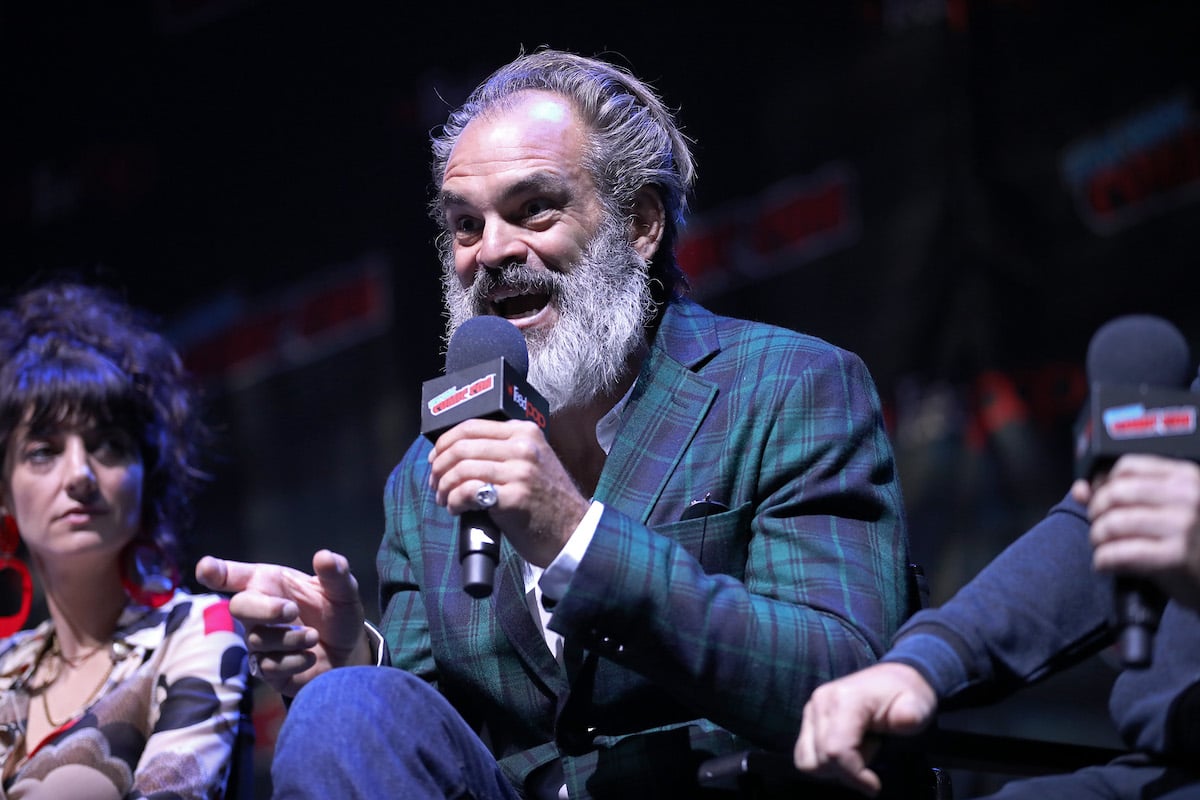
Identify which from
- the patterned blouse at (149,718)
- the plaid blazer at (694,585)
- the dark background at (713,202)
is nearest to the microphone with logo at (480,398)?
the plaid blazer at (694,585)

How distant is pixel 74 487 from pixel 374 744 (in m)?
1.41

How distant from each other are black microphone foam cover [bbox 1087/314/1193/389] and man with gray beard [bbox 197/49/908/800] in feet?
1.66

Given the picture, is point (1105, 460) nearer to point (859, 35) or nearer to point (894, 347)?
point (894, 347)

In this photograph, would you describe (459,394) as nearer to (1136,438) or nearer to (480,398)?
(480,398)

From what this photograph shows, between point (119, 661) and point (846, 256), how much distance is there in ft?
6.22

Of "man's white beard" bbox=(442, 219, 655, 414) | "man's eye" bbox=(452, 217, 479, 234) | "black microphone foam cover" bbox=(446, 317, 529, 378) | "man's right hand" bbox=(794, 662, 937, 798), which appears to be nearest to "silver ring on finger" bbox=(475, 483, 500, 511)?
"black microphone foam cover" bbox=(446, 317, 529, 378)

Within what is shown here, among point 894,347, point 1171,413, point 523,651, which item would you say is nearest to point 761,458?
point 523,651

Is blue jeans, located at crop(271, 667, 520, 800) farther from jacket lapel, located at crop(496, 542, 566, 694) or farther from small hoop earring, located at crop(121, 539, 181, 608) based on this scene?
small hoop earring, located at crop(121, 539, 181, 608)

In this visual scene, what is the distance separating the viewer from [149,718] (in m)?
2.57

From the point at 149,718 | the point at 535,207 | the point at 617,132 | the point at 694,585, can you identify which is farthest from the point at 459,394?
the point at 149,718

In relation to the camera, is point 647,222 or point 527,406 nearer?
point 527,406

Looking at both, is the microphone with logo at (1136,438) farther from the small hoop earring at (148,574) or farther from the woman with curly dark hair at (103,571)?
the small hoop earring at (148,574)

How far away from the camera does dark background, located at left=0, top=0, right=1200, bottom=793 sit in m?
3.02

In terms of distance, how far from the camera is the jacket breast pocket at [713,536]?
1.93 meters
